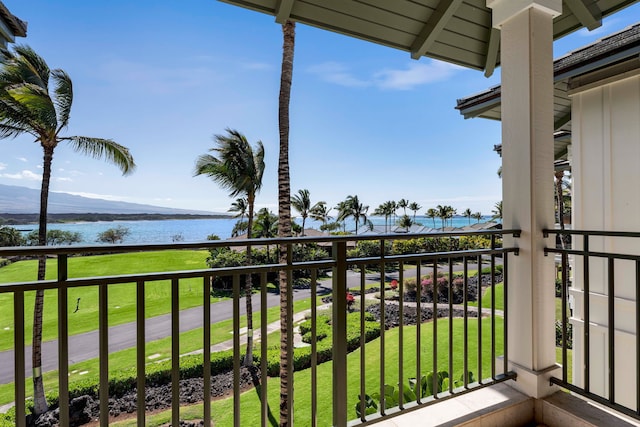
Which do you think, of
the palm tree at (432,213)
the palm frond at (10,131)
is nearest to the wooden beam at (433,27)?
the palm frond at (10,131)

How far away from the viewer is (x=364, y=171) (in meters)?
36.6

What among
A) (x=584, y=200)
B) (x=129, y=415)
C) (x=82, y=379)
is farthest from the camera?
(x=82, y=379)

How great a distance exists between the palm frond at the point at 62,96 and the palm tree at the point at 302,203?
15.3m

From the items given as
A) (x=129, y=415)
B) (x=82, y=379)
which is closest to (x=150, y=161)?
(x=82, y=379)

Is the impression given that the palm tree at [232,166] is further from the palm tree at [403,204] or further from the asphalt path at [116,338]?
the palm tree at [403,204]

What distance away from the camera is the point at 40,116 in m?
8.61

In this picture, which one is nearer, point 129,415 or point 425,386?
point 425,386

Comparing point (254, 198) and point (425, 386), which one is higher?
point (254, 198)

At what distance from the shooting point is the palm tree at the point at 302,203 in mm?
23922

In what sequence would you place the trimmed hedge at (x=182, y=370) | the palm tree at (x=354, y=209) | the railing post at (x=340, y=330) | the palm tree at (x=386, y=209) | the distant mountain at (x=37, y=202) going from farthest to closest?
the palm tree at (x=386, y=209) → the palm tree at (x=354, y=209) → the distant mountain at (x=37, y=202) → the trimmed hedge at (x=182, y=370) → the railing post at (x=340, y=330)

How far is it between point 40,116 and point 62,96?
115 centimetres

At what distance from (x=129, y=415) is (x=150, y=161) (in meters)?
22.9

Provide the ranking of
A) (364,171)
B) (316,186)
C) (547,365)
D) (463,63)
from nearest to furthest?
(547,365) → (463,63) → (316,186) → (364,171)

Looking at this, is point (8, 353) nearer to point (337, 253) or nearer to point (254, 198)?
point (254, 198)
